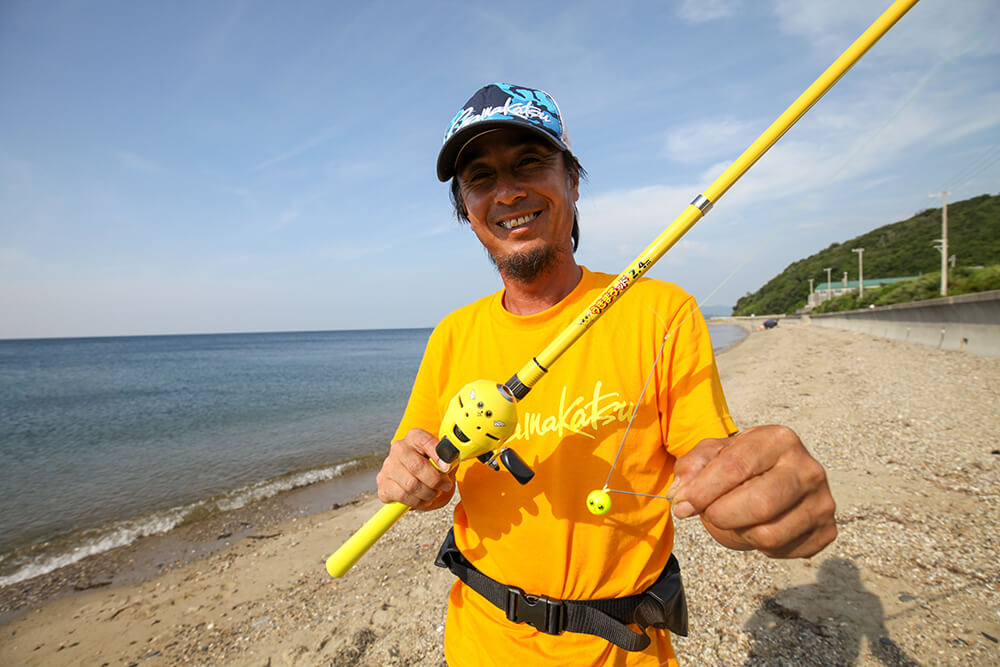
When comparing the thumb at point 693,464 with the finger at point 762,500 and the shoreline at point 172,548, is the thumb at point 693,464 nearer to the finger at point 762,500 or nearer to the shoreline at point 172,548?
the finger at point 762,500

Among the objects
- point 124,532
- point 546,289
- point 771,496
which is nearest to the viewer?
point 771,496

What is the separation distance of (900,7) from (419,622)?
4.96 m

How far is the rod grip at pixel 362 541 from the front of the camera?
1397mm

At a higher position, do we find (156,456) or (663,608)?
(663,608)

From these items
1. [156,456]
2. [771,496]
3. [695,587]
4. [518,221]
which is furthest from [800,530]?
[156,456]

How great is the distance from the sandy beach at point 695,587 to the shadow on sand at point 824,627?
0.01 meters

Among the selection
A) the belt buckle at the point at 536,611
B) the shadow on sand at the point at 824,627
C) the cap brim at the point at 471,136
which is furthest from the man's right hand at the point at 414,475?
the shadow on sand at the point at 824,627

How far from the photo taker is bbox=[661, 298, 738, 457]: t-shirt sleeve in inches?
53.4

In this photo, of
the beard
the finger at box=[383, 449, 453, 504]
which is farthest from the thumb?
→ the beard

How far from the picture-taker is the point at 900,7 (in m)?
1.11

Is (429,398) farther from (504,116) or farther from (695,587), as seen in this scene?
(695,587)

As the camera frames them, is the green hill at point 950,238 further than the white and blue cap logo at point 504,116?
Yes

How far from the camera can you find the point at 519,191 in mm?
1741

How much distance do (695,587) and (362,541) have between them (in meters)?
3.88
